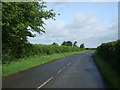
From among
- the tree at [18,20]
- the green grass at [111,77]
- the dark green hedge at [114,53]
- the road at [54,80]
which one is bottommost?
the road at [54,80]

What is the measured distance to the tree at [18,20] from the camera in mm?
17391

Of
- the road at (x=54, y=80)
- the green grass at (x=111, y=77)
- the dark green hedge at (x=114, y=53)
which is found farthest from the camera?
the dark green hedge at (x=114, y=53)

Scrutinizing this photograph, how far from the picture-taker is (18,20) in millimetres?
18156

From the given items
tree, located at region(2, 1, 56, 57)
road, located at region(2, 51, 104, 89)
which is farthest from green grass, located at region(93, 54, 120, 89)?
tree, located at region(2, 1, 56, 57)

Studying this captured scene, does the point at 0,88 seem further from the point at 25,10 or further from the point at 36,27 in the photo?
the point at 36,27

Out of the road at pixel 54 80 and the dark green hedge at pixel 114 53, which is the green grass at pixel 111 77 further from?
the dark green hedge at pixel 114 53

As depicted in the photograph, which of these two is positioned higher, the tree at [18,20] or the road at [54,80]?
the tree at [18,20]

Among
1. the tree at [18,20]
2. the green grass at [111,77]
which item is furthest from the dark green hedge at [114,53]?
the tree at [18,20]

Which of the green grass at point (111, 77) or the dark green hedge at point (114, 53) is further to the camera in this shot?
the dark green hedge at point (114, 53)

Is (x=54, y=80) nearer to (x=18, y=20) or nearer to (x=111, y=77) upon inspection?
(x=111, y=77)

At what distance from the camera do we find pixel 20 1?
18.7 m

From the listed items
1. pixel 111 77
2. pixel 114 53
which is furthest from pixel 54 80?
pixel 114 53

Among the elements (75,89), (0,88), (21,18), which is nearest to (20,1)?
(21,18)

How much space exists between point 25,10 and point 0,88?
11406 mm
